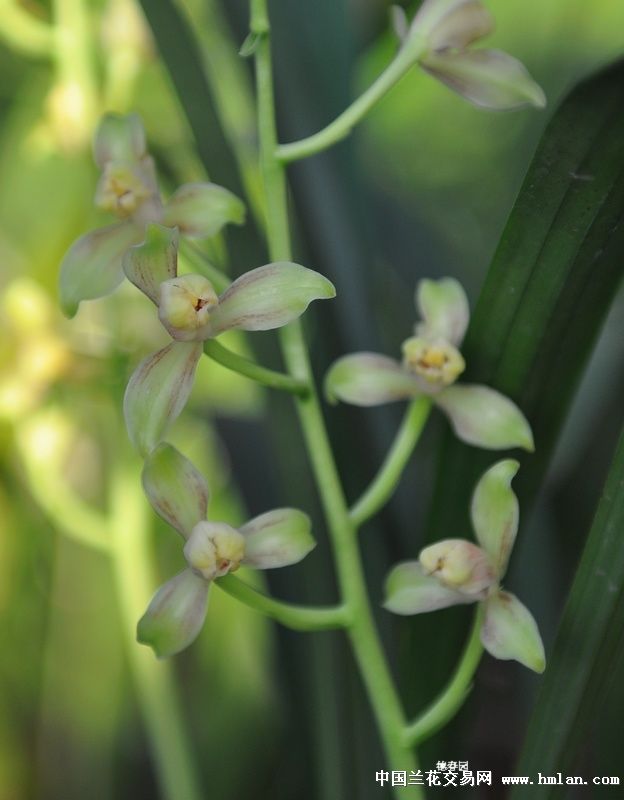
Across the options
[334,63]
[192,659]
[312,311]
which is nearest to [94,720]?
[192,659]

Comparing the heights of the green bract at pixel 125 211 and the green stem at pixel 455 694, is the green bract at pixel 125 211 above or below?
above

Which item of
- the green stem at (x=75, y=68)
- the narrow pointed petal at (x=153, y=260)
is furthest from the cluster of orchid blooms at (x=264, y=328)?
the green stem at (x=75, y=68)

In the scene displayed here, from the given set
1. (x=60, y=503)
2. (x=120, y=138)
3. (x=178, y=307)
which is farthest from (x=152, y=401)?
(x=60, y=503)

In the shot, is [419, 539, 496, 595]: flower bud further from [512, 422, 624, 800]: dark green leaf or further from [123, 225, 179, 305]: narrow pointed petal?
[123, 225, 179, 305]: narrow pointed petal

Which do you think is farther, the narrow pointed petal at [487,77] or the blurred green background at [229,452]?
the blurred green background at [229,452]

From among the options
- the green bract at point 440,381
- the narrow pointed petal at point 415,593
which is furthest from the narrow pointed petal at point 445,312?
the narrow pointed petal at point 415,593

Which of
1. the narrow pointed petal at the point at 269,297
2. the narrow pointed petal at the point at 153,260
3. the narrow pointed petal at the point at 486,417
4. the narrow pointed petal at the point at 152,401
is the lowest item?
the narrow pointed petal at the point at 486,417

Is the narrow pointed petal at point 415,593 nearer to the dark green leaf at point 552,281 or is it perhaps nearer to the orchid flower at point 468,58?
the dark green leaf at point 552,281
